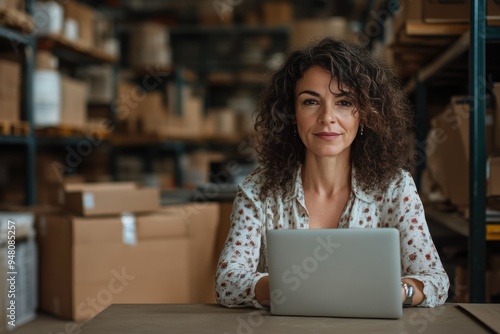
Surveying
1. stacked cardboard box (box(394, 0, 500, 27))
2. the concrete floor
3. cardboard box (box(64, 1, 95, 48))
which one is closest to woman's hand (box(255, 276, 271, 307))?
stacked cardboard box (box(394, 0, 500, 27))

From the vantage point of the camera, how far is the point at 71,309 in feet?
9.53

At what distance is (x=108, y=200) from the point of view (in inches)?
116

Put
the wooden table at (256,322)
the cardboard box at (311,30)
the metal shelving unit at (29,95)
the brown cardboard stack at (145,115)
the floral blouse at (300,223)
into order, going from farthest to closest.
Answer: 1. the brown cardboard stack at (145,115)
2. the cardboard box at (311,30)
3. the metal shelving unit at (29,95)
4. the floral blouse at (300,223)
5. the wooden table at (256,322)

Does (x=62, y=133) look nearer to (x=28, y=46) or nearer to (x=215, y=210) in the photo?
(x=28, y=46)

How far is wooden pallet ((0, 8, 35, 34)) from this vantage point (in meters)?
3.39

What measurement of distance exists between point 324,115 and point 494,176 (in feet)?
2.48

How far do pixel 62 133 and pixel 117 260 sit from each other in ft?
4.91

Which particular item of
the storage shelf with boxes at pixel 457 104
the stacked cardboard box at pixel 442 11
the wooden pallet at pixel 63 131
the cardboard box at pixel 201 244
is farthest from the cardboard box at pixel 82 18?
the stacked cardboard box at pixel 442 11

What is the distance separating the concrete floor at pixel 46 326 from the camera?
9.12 ft

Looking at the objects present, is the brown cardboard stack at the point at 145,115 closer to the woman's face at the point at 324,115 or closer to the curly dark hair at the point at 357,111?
the curly dark hair at the point at 357,111

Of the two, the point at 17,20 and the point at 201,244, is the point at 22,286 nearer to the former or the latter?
the point at 201,244

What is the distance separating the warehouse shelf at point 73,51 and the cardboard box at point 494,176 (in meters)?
3.12

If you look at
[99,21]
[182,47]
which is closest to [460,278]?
[99,21]

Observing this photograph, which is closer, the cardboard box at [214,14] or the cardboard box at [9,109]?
the cardboard box at [9,109]
